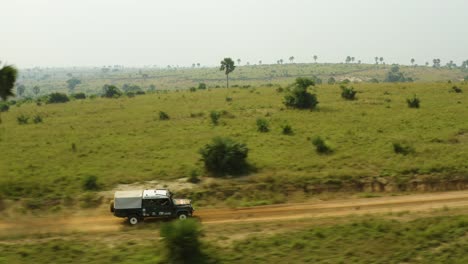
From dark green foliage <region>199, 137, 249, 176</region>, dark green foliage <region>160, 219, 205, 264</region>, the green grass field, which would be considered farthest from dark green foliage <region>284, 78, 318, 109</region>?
dark green foliage <region>160, 219, 205, 264</region>

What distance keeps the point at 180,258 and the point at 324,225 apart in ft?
31.8

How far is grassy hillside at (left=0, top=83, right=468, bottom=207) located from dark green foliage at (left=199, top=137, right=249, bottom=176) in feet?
3.84

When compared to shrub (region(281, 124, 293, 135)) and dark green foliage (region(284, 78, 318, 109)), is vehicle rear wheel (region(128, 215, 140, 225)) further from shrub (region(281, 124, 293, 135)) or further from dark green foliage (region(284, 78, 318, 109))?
dark green foliage (region(284, 78, 318, 109))

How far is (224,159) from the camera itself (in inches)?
1471

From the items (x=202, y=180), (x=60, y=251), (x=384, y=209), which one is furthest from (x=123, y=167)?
(x=384, y=209)

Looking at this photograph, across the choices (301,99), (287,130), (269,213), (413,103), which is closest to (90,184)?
(269,213)

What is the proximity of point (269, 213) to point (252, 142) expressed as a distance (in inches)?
705

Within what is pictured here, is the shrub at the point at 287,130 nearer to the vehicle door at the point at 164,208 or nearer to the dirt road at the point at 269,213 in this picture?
the dirt road at the point at 269,213

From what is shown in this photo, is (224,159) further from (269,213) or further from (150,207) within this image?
(150,207)

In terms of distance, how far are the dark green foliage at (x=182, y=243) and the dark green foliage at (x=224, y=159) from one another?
15.6 meters

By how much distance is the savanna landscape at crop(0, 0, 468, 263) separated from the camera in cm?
2300

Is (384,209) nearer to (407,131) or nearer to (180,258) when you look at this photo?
(180,258)

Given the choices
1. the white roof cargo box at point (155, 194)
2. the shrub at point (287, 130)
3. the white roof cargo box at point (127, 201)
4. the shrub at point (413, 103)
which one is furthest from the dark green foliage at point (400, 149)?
the white roof cargo box at point (127, 201)

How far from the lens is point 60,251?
23281 mm
